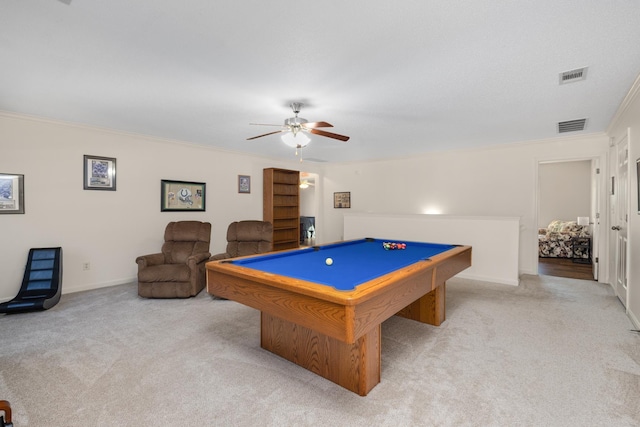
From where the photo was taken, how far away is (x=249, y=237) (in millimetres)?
4484

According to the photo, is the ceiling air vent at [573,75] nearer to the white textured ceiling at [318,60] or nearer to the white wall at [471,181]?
the white textured ceiling at [318,60]

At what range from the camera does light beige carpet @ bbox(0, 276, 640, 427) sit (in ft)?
5.49

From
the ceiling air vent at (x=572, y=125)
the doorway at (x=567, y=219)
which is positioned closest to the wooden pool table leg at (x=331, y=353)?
the ceiling air vent at (x=572, y=125)

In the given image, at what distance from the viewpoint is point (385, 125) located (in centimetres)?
412

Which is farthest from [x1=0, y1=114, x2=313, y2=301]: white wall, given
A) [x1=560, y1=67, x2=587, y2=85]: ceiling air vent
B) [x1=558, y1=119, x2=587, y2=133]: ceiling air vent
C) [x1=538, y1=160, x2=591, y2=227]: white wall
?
[x1=538, y1=160, x2=591, y2=227]: white wall

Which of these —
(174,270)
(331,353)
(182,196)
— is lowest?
(331,353)

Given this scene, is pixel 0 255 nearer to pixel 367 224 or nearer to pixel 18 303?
pixel 18 303

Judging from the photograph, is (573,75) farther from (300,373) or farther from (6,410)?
(6,410)

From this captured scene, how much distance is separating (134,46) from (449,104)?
117 inches

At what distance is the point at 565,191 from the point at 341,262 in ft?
25.7

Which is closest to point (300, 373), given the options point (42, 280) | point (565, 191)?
point (42, 280)

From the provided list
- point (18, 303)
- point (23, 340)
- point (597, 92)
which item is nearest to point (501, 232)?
point (597, 92)

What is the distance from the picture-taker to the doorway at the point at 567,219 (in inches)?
224

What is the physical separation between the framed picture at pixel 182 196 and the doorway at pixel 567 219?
6020mm
